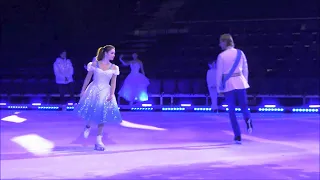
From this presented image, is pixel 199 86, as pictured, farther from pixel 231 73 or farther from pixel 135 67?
pixel 231 73

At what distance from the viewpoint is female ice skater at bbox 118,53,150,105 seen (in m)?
11.3

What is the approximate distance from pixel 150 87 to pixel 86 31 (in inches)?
200

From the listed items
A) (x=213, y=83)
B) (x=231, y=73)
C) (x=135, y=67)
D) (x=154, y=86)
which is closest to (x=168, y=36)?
(x=154, y=86)

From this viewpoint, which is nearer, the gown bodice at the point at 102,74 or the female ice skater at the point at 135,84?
the gown bodice at the point at 102,74

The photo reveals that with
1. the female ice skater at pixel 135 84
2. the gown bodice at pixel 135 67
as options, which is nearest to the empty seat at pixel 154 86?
the female ice skater at pixel 135 84

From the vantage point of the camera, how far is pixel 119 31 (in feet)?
54.8

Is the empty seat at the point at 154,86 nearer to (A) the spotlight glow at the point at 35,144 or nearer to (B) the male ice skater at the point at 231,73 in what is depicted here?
(A) the spotlight glow at the point at 35,144

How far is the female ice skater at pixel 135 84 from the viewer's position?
1132 cm

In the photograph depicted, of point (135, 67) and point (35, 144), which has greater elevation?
point (135, 67)

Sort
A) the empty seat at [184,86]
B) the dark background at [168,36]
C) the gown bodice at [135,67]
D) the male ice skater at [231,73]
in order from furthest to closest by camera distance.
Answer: the dark background at [168,36] < the empty seat at [184,86] < the gown bodice at [135,67] < the male ice skater at [231,73]

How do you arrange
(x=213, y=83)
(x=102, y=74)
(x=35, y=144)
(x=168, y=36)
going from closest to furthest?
1. (x=102, y=74)
2. (x=35, y=144)
3. (x=213, y=83)
4. (x=168, y=36)

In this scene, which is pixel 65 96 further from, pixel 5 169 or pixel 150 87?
pixel 5 169

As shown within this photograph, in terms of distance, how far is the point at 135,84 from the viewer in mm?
11367

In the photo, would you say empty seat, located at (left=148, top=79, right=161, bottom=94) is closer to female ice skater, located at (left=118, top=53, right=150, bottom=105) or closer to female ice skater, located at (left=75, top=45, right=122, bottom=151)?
female ice skater, located at (left=118, top=53, right=150, bottom=105)
